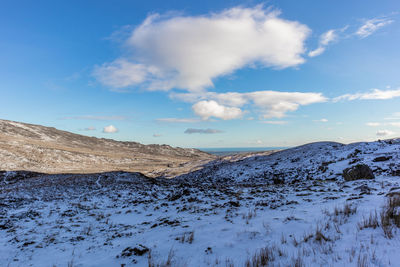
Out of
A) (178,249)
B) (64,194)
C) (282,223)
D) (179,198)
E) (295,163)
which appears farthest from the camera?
(295,163)

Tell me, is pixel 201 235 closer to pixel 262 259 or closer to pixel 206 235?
pixel 206 235

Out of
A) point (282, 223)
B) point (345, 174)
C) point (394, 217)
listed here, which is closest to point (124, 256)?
point (282, 223)

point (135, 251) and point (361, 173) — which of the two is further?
point (361, 173)

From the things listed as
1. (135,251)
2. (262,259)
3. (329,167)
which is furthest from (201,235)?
(329,167)

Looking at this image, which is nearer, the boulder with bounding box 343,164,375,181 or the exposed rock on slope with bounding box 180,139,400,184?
the boulder with bounding box 343,164,375,181

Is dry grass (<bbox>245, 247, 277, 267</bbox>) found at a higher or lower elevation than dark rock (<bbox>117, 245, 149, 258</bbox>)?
higher

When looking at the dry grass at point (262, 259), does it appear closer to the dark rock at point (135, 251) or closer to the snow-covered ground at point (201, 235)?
the snow-covered ground at point (201, 235)

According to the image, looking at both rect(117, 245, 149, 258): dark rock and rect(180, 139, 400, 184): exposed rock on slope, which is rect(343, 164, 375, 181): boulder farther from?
rect(117, 245, 149, 258): dark rock

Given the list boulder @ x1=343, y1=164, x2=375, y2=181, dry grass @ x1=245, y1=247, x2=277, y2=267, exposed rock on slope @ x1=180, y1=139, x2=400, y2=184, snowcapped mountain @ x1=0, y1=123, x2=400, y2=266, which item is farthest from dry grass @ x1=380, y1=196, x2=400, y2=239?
exposed rock on slope @ x1=180, y1=139, x2=400, y2=184

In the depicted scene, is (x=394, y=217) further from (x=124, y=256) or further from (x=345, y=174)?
(x=345, y=174)

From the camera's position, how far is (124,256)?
504 centimetres

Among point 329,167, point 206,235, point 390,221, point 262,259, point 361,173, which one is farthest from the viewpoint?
point 329,167

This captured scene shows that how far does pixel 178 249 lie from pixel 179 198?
8.20 meters

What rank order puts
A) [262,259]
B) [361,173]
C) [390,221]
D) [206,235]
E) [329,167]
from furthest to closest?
[329,167]
[361,173]
[206,235]
[390,221]
[262,259]
